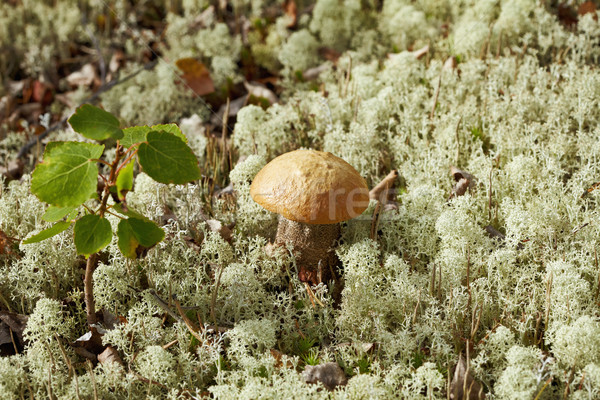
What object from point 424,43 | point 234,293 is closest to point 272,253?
point 234,293

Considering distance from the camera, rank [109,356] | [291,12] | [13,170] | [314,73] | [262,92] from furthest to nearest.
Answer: [291,12] < [314,73] < [262,92] < [13,170] < [109,356]

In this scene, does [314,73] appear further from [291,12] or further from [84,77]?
[84,77]

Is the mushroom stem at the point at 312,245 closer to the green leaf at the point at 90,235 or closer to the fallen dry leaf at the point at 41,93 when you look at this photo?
the green leaf at the point at 90,235

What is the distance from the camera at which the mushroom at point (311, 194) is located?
2.40m

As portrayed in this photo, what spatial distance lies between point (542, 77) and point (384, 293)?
6.53 ft

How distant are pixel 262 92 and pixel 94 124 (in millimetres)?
2479

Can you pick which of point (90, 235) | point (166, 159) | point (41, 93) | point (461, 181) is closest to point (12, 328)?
point (90, 235)

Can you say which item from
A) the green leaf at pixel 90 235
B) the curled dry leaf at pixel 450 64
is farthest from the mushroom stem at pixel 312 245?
the curled dry leaf at pixel 450 64

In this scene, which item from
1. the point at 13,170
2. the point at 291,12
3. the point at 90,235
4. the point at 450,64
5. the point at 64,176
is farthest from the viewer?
the point at 291,12

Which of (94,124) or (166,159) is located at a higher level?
(94,124)

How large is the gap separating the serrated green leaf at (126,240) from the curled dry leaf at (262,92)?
2.31 m

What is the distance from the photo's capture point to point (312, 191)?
2398 mm

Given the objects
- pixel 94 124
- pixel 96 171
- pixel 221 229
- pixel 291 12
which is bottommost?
pixel 221 229

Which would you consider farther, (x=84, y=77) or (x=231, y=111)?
(x=84, y=77)
